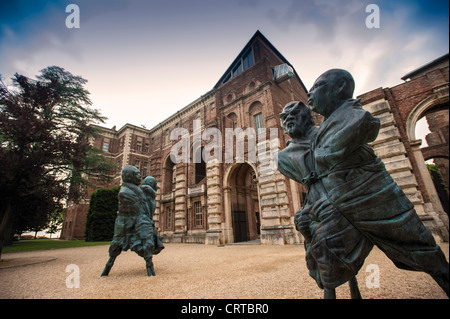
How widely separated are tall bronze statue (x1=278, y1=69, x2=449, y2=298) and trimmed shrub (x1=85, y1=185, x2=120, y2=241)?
79.2 feet

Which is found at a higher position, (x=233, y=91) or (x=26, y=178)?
(x=233, y=91)

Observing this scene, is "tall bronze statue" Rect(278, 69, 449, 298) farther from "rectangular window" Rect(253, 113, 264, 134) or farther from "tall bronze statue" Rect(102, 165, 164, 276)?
"rectangular window" Rect(253, 113, 264, 134)

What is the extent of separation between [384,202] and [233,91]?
57.2 feet

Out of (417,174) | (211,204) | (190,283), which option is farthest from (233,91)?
(190,283)

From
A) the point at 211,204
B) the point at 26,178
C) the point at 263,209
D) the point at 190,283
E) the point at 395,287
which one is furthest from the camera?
the point at 211,204

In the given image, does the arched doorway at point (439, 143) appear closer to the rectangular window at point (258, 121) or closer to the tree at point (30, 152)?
the rectangular window at point (258, 121)

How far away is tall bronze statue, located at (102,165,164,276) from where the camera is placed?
16.4ft

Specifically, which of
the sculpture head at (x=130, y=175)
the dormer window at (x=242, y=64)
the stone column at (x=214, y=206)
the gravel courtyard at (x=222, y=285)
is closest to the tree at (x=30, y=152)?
the gravel courtyard at (x=222, y=285)

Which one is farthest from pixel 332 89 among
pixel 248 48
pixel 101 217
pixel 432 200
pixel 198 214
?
pixel 101 217

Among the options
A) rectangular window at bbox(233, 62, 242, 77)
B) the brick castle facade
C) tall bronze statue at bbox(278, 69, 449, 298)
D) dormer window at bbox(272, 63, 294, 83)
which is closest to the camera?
tall bronze statue at bbox(278, 69, 449, 298)

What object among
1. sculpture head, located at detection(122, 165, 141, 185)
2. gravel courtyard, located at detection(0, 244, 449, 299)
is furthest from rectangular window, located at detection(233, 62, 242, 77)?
gravel courtyard, located at detection(0, 244, 449, 299)

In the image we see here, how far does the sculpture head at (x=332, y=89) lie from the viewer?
5.80 feet

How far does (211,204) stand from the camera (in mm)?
14938

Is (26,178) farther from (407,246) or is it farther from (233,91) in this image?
(233,91)
